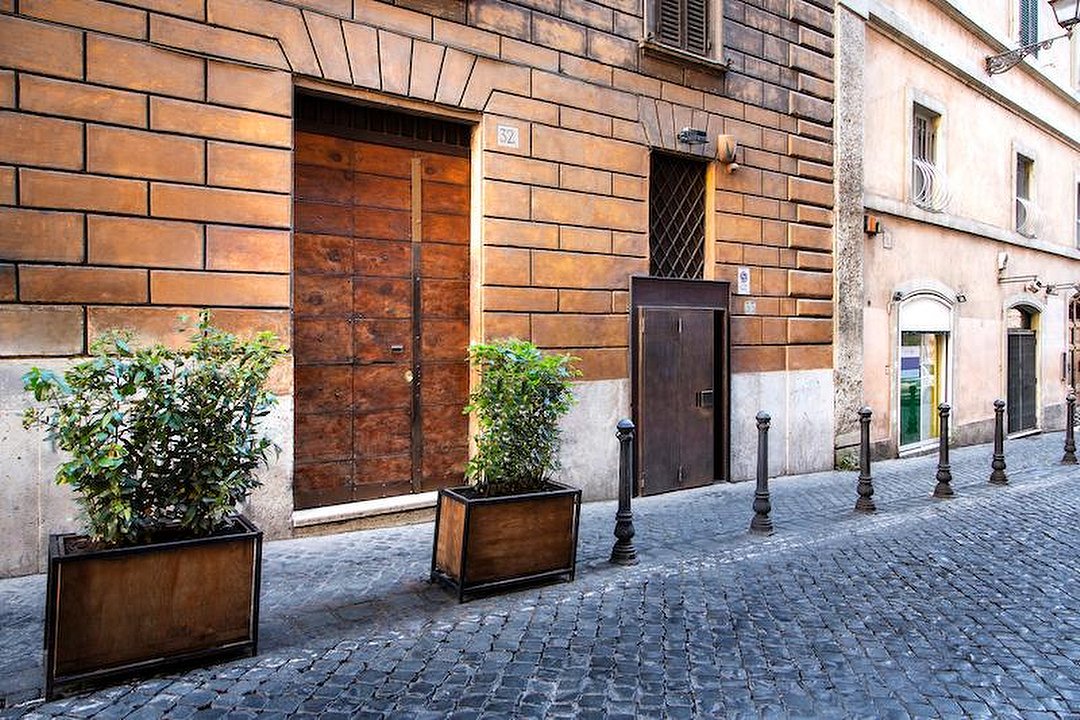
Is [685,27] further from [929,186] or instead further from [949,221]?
[949,221]

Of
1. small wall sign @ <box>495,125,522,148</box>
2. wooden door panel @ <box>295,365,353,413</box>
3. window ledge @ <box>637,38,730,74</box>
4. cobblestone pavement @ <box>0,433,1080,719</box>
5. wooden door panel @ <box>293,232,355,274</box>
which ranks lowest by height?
cobblestone pavement @ <box>0,433,1080,719</box>

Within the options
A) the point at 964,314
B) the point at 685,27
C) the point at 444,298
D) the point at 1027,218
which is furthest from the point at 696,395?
the point at 1027,218

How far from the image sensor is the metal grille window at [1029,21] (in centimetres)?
1508

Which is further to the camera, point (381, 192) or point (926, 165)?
point (926, 165)

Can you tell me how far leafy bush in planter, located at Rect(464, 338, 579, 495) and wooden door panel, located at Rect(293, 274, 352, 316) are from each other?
2.12 m

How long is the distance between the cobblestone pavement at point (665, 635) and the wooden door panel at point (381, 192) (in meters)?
2.91

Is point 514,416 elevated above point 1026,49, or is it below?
below

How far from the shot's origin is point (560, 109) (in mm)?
7625

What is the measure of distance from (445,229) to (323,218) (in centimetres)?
120

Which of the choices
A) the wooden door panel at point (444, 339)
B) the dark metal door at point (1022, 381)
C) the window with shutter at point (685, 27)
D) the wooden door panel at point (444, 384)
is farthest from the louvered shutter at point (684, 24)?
the dark metal door at point (1022, 381)

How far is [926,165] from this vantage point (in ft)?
41.1

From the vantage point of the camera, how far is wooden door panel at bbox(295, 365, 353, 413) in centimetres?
645

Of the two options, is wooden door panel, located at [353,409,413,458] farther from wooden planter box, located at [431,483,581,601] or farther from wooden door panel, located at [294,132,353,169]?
wooden door panel, located at [294,132,353,169]

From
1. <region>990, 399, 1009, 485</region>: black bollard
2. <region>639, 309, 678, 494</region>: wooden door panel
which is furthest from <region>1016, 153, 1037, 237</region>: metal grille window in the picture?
<region>639, 309, 678, 494</region>: wooden door panel
